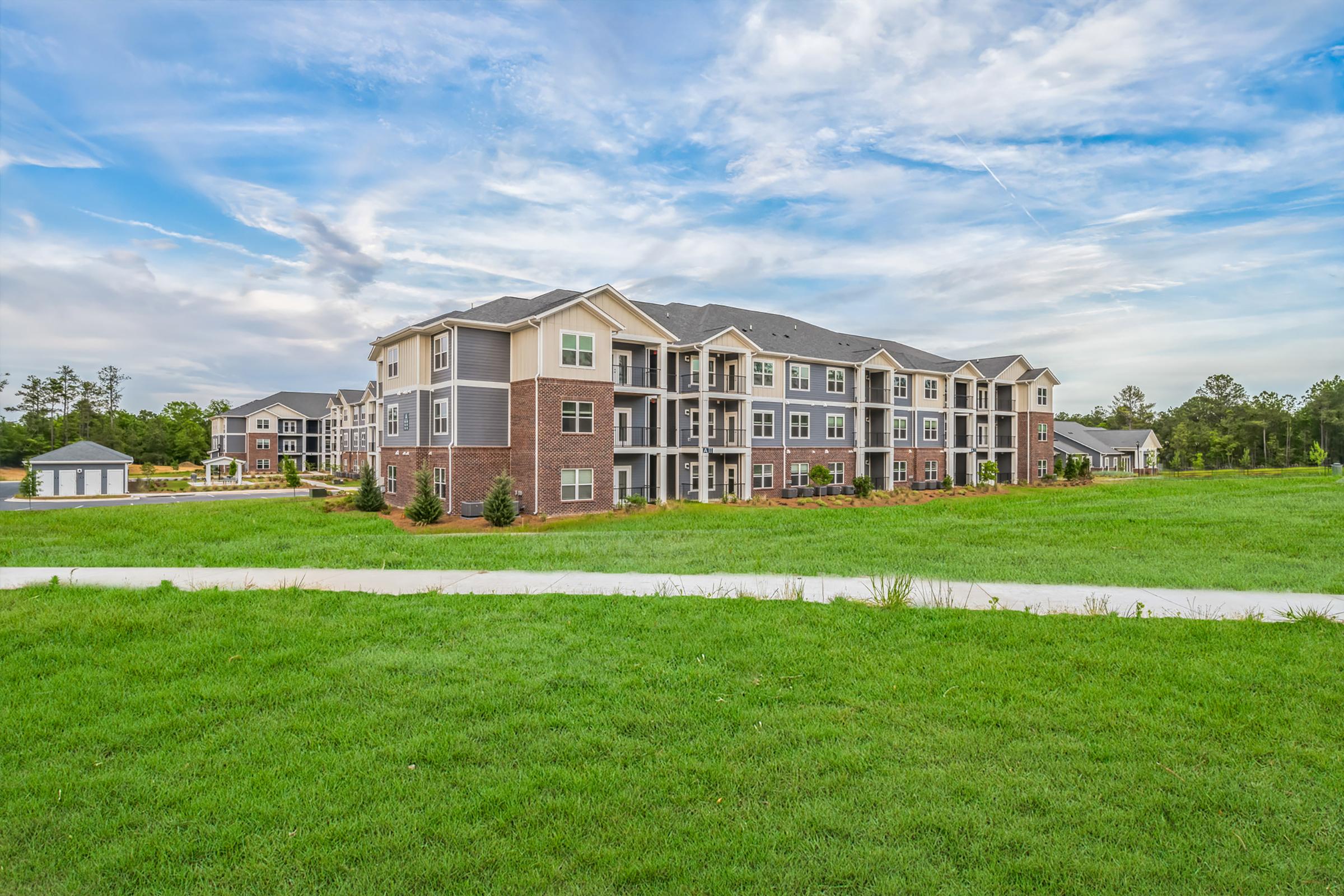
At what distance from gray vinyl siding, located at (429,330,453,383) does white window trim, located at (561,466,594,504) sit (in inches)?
215

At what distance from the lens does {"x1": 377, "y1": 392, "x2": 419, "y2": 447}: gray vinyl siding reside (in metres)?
26.7

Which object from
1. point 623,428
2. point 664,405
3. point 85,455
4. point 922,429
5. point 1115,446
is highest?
point 664,405

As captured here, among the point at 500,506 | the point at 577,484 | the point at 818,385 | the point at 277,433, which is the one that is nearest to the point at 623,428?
the point at 577,484

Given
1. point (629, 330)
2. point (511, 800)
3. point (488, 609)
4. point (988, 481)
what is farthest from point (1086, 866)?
point (988, 481)

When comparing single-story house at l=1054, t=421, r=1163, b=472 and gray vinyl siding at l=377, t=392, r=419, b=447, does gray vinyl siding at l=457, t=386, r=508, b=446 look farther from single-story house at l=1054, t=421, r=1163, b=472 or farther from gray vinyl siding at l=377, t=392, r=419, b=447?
single-story house at l=1054, t=421, r=1163, b=472

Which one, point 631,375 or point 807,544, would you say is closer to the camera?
point 807,544

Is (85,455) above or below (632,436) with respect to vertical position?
below

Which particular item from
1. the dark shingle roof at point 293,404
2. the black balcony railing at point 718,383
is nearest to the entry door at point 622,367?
the black balcony railing at point 718,383

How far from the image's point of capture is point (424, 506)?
22.3 meters

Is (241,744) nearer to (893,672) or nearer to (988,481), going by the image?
(893,672)

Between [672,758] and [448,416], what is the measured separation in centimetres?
2245

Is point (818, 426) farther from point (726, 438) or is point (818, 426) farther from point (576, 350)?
point (576, 350)

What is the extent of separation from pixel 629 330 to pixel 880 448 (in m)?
19.0

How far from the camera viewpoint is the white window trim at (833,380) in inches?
1476
